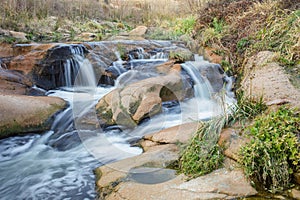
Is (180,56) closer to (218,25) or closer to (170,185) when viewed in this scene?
(218,25)

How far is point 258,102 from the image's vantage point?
10.7 feet

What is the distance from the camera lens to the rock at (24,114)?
423 centimetres

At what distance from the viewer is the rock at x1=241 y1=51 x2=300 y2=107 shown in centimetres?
327

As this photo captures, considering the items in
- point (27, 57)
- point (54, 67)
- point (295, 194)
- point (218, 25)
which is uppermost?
point (218, 25)

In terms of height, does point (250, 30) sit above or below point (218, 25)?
below

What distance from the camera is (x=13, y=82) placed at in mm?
5781

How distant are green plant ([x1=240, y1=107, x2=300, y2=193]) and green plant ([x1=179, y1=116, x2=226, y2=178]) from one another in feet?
1.04

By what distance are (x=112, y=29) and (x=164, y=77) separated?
344 inches

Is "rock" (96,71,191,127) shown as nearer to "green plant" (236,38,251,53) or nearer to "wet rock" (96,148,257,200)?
"wet rock" (96,148,257,200)

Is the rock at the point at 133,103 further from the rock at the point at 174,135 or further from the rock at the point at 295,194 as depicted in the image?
the rock at the point at 295,194

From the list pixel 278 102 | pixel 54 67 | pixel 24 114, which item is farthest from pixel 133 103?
pixel 54 67

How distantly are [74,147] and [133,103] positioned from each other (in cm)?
122

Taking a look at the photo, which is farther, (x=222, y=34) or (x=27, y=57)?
(x=222, y=34)

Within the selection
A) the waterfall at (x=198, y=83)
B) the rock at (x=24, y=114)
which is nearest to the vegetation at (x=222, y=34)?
the waterfall at (x=198, y=83)
